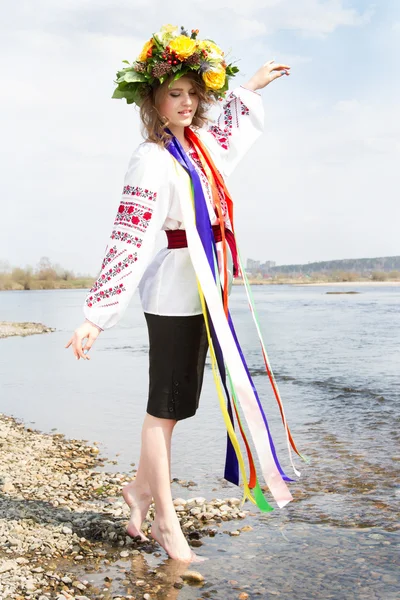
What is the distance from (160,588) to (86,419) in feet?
10.4

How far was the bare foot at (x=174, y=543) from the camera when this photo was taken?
253cm

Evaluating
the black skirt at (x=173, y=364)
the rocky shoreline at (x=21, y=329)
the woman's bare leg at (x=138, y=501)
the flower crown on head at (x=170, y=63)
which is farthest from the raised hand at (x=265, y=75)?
the rocky shoreline at (x=21, y=329)

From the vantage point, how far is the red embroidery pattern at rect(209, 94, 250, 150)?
9.55 ft

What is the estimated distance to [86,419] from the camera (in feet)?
17.8

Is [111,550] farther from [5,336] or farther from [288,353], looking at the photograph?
[5,336]

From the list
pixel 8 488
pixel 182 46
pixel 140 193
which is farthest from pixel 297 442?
pixel 182 46

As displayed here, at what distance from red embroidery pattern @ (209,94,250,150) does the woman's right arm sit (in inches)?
19.0

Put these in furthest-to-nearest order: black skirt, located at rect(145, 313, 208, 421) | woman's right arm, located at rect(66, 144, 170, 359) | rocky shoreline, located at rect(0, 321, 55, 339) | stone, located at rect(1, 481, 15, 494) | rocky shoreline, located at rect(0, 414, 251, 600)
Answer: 1. rocky shoreline, located at rect(0, 321, 55, 339)
2. stone, located at rect(1, 481, 15, 494)
3. black skirt, located at rect(145, 313, 208, 421)
4. woman's right arm, located at rect(66, 144, 170, 359)
5. rocky shoreline, located at rect(0, 414, 251, 600)

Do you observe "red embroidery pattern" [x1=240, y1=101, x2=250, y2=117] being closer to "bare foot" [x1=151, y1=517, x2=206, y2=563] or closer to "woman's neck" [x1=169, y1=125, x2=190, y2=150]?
"woman's neck" [x1=169, y1=125, x2=190, y2=150]

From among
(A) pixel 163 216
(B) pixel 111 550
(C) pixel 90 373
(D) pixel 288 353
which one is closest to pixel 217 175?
(A) pixel 163 216

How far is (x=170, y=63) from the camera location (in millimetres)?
2520

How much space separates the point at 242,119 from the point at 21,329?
14.1 metres

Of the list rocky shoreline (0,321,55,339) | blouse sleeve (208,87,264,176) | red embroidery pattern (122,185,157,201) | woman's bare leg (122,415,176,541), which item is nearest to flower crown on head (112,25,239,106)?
blouse sleeve (208,87,264,176)

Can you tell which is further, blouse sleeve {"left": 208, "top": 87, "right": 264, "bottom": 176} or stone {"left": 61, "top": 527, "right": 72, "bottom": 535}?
blouse sleeve {"left": 208, "top": 87, "right": 264, "bottom": 176}
